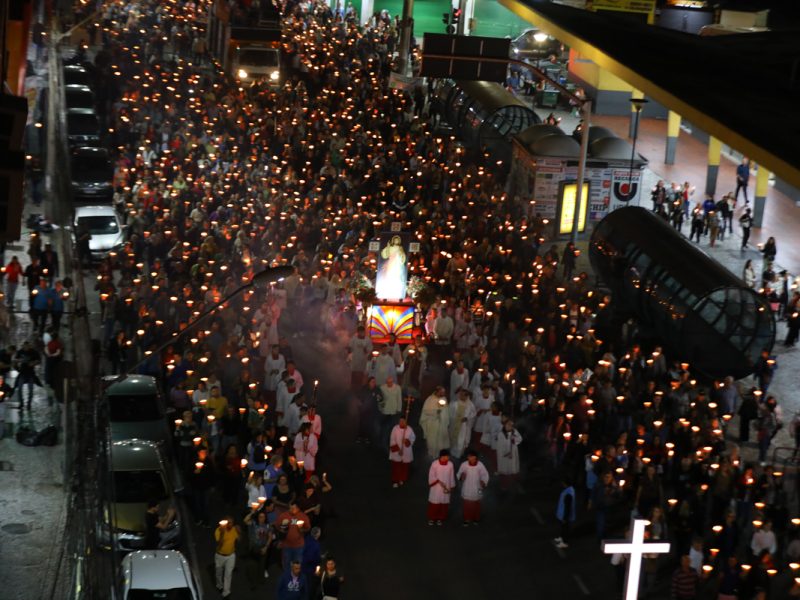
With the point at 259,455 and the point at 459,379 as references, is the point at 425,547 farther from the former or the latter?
the point at 459,379

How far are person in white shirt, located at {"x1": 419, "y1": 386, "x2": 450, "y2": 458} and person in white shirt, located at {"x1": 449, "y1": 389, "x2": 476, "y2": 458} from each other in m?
0.13

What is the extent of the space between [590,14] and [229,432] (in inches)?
985

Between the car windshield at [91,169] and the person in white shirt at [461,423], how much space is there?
16999 millimetres

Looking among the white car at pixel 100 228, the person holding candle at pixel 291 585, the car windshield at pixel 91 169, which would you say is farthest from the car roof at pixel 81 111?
the person holding candle at pixel 291 585

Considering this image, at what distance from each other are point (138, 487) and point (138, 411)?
2.76m

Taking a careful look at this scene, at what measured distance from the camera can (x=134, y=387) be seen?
23.9 m

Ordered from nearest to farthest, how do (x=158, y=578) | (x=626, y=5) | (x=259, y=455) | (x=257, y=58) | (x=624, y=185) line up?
1. (x=158, y=578)
2. (x=259, y=455)
3. (x=624, y=185)
4. (x=257, y=58)
5. (x=626, y=5)

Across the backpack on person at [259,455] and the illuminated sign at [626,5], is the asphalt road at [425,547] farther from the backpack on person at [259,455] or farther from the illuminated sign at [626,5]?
the illuminated sign at [626,5]

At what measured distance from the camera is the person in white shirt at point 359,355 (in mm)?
26281

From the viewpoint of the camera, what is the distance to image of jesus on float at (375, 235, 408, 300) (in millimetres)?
28438

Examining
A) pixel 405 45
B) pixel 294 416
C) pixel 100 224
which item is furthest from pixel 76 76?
pixel 294 416

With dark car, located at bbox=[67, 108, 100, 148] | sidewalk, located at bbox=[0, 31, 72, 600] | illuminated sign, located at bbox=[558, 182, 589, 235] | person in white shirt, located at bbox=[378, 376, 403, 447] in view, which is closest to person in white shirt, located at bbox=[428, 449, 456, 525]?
person in white shirt, located at bbox=[378, 376, 403, 447]

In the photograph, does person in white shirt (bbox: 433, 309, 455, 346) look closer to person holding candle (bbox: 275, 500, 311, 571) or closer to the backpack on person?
the backpack on person

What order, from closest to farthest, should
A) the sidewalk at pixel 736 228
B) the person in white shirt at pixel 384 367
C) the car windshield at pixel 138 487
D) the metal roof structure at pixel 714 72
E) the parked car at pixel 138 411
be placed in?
the car windshield at pixel 138 487 < the metal roof structure at pixel 714 72 < the parked car at pixel 138 411 < the person in white shirt at pixel 384 367 < the sidewalk at pixel 736 228
